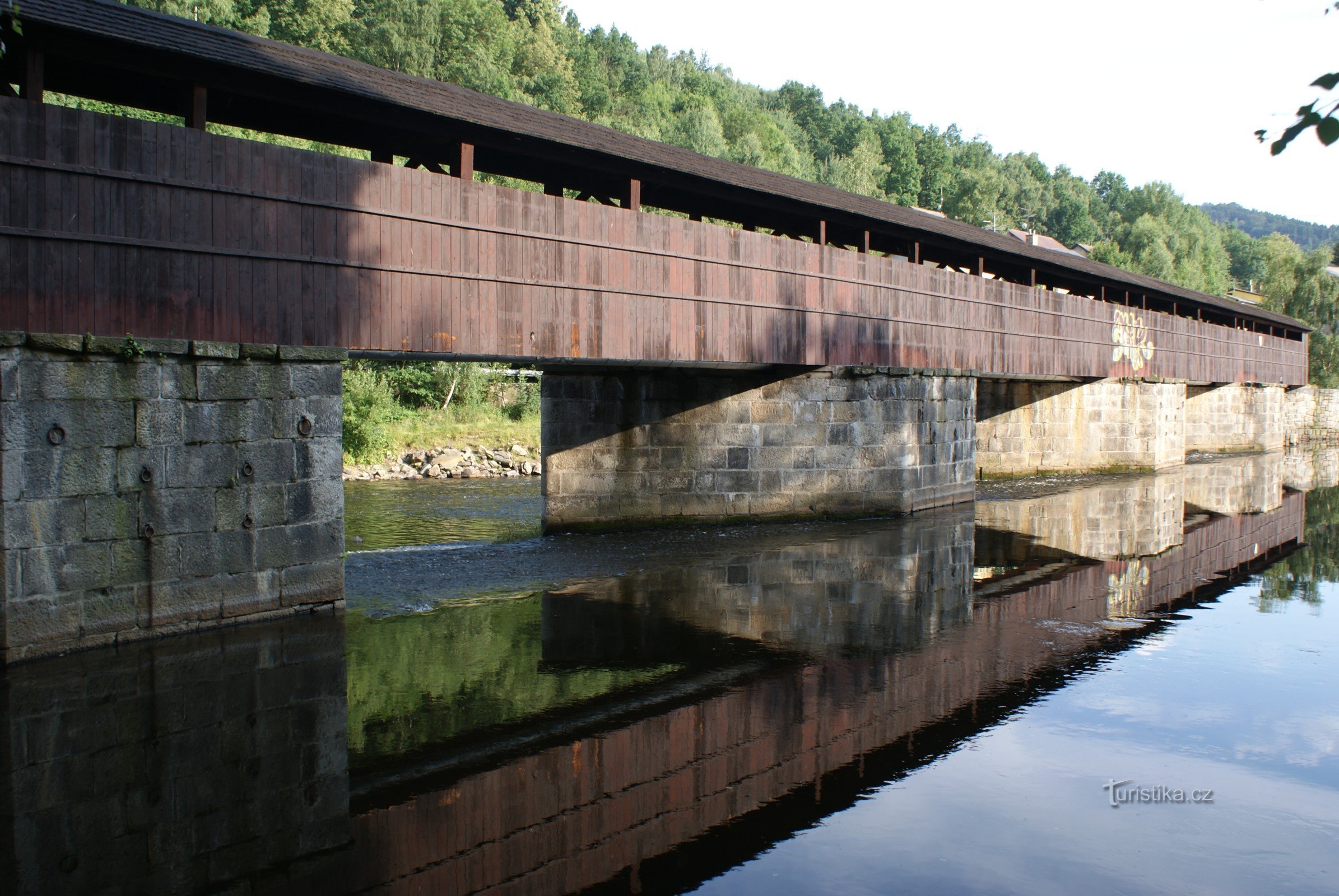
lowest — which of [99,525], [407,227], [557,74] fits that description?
[99,525]

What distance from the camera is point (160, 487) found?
25.8ft

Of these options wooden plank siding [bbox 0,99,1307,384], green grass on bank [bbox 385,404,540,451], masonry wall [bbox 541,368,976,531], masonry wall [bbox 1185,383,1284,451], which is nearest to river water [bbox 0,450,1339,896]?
wooden plank siding [bbox 0,99,1307,384]

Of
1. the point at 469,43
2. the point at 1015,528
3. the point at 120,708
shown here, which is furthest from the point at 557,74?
the point at 120,708

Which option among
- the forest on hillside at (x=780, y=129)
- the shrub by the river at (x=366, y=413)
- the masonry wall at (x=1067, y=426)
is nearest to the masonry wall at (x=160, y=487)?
the shrub by the river at (x=366, y=413)

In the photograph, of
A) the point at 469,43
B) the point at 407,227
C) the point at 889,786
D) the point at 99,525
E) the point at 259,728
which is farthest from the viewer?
the point at 469,43

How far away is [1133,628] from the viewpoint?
28.6ft

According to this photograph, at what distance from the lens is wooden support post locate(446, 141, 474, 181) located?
34.6 feet

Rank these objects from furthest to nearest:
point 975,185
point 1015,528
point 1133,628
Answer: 1. point 975,185
2. point 1015,528
3. point 1133,628

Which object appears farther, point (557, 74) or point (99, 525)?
point (557, 74)

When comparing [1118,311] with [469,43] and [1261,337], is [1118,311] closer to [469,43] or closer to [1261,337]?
[1261,337]

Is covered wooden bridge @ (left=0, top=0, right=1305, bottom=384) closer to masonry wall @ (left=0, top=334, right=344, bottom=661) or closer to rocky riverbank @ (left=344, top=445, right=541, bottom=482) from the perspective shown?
masonry wall @ (left=0, top=334, right=344, bottom=661)

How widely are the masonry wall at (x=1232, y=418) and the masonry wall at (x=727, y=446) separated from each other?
22.3 m

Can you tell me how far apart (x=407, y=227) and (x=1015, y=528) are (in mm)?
10200

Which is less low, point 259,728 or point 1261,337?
point 1261,337
